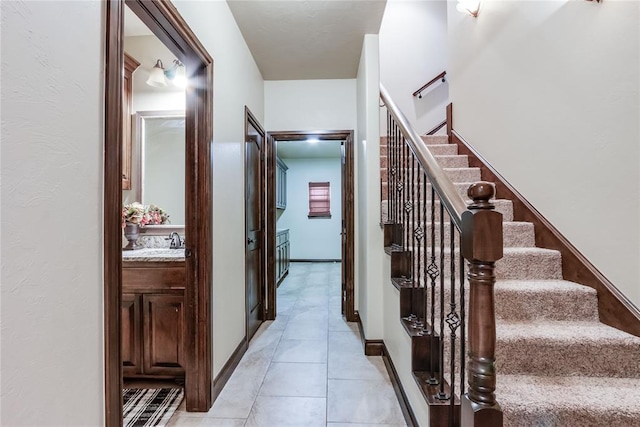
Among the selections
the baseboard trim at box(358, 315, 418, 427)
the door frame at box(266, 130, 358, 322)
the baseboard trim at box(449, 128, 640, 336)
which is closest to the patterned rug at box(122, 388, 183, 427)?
the baseboard trim at box(358, 315, 418, 427)

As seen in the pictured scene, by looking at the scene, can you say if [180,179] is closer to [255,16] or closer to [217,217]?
[217,217]

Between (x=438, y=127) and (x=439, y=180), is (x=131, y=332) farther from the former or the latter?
(x=438, y=127)

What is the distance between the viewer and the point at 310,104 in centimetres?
341

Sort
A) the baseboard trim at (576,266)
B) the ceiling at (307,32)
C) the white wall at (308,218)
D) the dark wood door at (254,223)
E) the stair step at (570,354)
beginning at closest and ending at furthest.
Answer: the stair step at (570,354) < the baseboard trim at (576,266) < the ceiling at (307,32) < the dark wood door at (254,223) < the white wall at (308,218)

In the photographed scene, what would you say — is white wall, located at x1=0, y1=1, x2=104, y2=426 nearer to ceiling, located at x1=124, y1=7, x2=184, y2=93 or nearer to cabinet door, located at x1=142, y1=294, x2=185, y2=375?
cabinet door, located at x1=142, y1=294, x2=185, y2=375

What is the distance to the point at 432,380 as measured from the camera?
141cm

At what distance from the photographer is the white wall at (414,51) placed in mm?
4492

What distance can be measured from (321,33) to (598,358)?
9.17ft

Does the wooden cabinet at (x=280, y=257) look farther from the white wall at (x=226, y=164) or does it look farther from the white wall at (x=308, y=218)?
the white wall at (x=226, y=164)

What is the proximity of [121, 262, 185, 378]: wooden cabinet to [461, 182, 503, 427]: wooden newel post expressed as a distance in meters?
1.71

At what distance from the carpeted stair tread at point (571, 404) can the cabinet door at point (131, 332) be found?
82.2 inches

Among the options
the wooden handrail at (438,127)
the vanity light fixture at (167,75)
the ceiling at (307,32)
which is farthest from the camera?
the wooden handrail at (438,127)

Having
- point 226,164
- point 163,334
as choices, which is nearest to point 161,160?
point 226,164

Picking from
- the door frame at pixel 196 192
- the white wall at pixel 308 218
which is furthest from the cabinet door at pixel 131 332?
the white wall at pixel 308 218
